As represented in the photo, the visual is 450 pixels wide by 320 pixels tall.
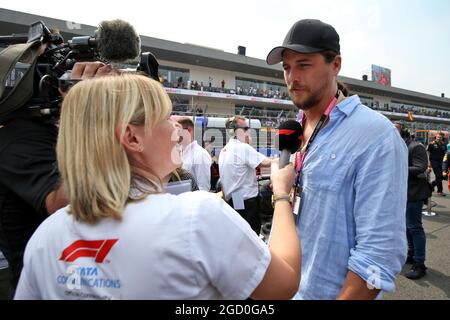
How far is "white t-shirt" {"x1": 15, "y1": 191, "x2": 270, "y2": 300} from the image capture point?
2.59 ft

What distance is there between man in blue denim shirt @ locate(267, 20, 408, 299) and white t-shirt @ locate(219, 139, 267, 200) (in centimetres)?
281

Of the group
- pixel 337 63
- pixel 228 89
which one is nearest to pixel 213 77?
pixel 228 89

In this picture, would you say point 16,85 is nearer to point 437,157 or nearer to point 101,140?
point 101,140

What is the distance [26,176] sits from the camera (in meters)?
1.28

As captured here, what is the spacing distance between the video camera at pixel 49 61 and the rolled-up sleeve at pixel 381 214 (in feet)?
3.52

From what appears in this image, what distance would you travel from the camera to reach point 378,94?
47.2 m

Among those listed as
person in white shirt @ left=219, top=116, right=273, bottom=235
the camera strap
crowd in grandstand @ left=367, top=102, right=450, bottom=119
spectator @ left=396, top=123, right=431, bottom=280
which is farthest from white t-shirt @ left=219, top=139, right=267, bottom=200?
crowd in grandstand @ left=367, top=102, right=450, bottom=119

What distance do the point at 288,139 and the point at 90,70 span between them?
1027 millimetres

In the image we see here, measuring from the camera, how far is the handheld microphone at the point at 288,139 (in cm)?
158

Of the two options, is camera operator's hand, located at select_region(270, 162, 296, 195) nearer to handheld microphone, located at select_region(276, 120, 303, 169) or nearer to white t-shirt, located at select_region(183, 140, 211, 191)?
handheld microphone, located at select_region(276, 120, 303, 169)

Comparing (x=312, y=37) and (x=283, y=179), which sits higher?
(x=312, y=37)

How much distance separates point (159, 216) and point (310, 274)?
0.94 m
